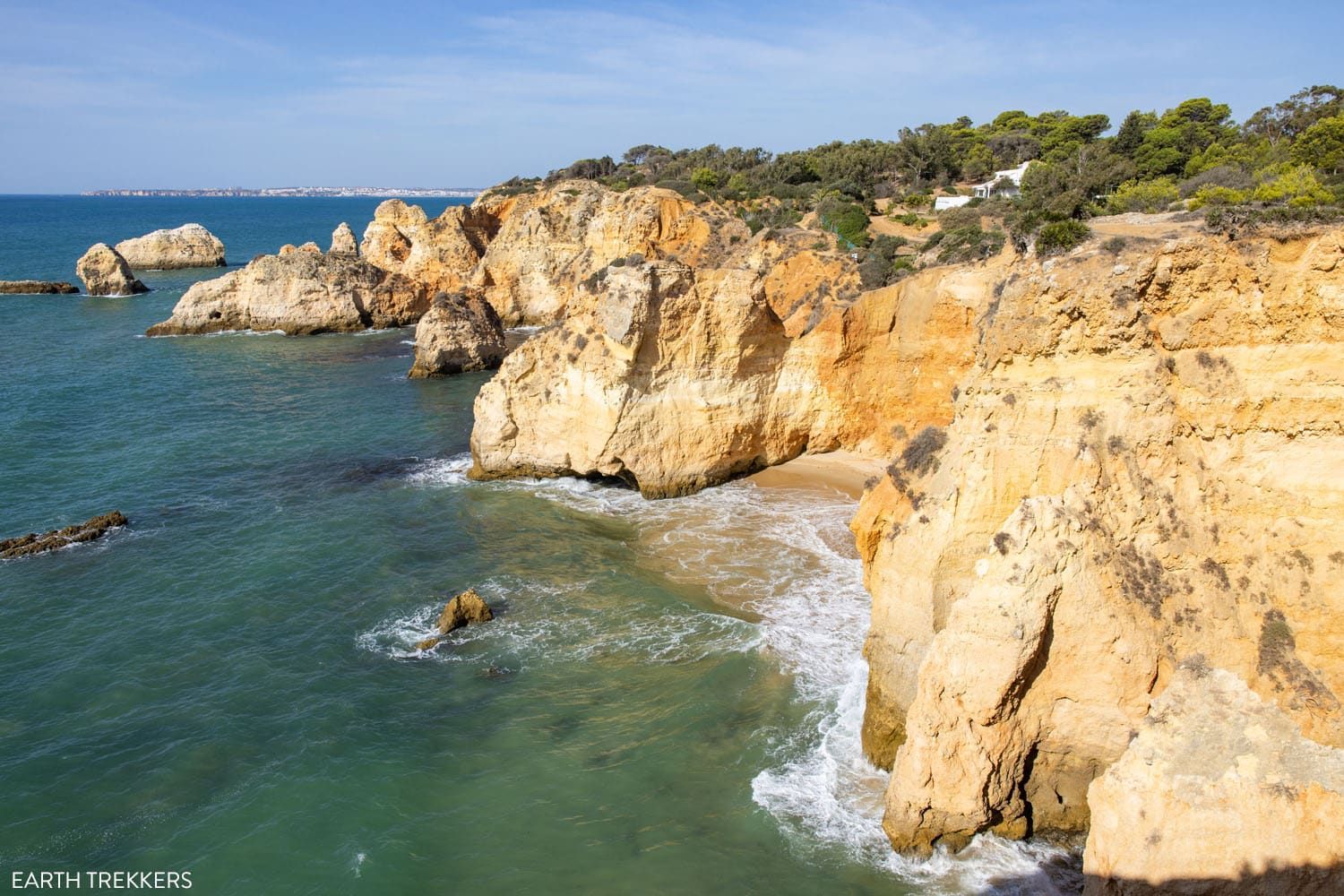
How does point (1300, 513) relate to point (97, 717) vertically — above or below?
above

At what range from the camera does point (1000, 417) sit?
12.0 m

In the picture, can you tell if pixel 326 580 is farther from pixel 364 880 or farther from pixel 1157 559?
pixel 1157 559

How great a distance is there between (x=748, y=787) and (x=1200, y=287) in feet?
32.3

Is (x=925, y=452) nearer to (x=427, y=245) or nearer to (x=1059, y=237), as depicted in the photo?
(x=1059, y=237)

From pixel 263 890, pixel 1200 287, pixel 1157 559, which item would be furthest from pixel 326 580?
pixel 1200 287

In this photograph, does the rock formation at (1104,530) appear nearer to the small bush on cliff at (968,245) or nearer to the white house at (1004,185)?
the small bush on cliff at (968,245)

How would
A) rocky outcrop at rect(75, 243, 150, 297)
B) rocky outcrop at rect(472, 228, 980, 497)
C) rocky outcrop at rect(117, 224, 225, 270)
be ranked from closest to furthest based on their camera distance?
1. rocky outcrop at rect(472, 228, 980, 497)
2. rocky outcrop at rect(75, 243, 150, 297)
3. rocky outcrop at rect(117, 224, 225, 270)

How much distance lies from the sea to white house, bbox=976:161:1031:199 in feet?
103

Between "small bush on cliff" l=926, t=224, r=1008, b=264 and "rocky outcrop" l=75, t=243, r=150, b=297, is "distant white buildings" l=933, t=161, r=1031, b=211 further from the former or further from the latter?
"rocky outcrop" l=75, t=243, r=150, b=297

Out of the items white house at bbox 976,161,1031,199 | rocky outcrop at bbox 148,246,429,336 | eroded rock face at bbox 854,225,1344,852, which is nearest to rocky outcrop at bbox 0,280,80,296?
rocky outcrop at bbox 148,246,429,336

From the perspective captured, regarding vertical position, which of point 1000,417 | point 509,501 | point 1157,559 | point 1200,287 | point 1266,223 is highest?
point 1266,223

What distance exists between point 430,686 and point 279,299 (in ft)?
148

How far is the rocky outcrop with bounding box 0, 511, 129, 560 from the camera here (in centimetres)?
2134

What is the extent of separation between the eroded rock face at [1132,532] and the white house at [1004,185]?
35.9 meters
